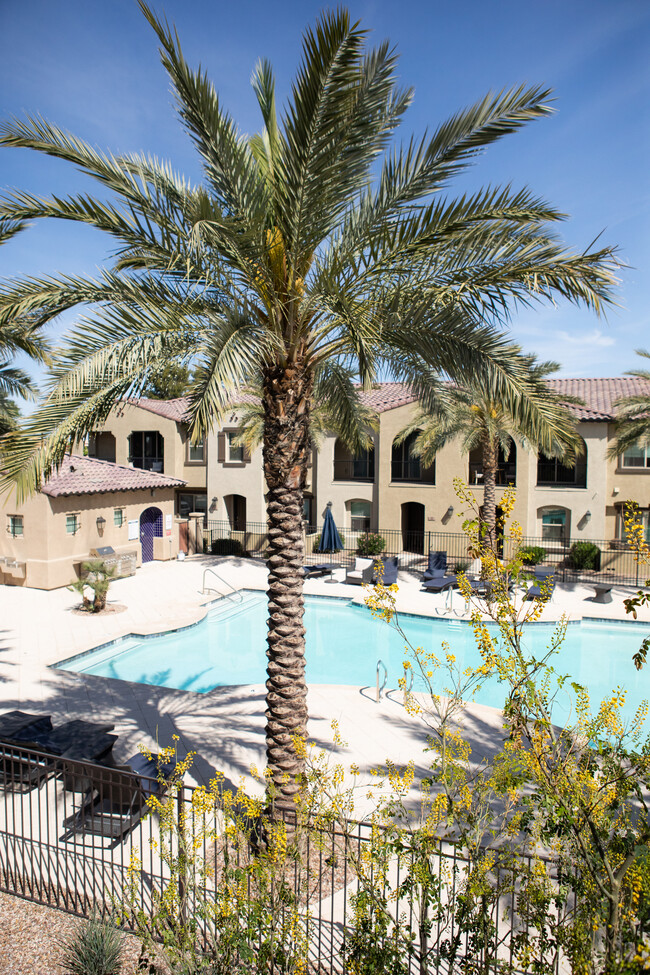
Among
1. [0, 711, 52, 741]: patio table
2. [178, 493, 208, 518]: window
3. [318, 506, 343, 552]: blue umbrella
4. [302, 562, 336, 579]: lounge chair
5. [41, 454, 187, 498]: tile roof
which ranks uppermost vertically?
[41, 454, 187, 498]: tile roof

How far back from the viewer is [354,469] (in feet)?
106

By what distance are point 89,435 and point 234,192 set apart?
11.0 feet

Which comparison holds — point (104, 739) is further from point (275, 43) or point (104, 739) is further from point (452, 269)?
point (275, 43)

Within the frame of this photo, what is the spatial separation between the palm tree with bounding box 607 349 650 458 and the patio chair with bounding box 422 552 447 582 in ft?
26.1

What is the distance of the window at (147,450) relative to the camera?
111ft

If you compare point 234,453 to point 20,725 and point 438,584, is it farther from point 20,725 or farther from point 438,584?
point 20,725

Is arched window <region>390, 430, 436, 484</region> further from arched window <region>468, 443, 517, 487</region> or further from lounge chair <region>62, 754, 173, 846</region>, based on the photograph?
lounge chair <region>62, 754, 173, 846</region>

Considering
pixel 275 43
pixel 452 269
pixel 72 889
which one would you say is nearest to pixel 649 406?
pixel 452 269

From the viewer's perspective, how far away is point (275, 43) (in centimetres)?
710

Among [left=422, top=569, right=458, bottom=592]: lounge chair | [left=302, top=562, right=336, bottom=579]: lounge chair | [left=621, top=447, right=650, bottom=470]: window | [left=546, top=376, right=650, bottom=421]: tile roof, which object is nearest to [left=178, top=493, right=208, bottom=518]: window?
[left=302, top=562, right=336, bottom=579]: lounge chair

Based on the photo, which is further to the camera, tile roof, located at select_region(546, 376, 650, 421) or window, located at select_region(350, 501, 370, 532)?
window, located at select_region(350, 501, 370, 532)

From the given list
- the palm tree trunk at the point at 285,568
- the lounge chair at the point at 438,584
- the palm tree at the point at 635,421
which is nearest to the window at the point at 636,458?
the palm tree at the point at 635,421

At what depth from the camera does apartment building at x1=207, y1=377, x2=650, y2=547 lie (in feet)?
87.1

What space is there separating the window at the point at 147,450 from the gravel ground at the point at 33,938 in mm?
29002
